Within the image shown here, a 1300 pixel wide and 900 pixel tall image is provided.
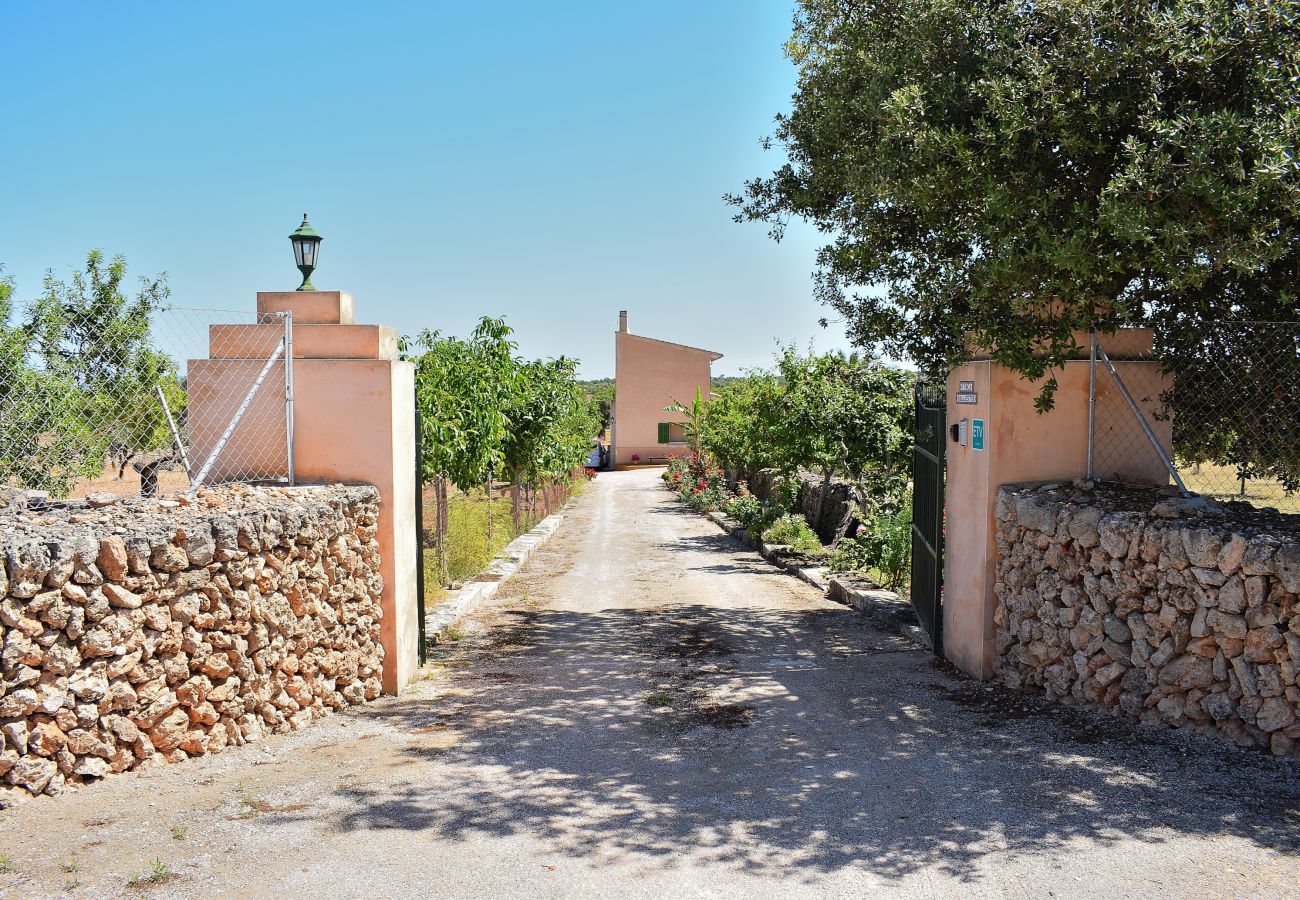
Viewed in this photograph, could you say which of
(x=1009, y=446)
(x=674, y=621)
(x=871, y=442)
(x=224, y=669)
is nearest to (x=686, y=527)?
(x=871, y=442)

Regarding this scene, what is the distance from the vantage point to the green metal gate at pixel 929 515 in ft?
28.7

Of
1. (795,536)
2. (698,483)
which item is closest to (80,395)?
(795,536)

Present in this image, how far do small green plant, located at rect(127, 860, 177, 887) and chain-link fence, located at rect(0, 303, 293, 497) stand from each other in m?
2.87

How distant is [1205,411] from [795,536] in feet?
35.8

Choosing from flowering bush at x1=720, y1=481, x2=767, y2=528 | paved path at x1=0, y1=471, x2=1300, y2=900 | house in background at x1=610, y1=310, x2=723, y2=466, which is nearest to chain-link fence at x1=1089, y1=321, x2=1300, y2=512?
paved path at x1=0, y1=471, x2=1300, y2=900

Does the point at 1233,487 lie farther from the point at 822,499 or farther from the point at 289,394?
the point at 822,499

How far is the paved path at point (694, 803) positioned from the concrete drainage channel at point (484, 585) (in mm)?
2177

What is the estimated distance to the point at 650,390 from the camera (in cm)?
5022

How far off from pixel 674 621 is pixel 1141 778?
21.1ft

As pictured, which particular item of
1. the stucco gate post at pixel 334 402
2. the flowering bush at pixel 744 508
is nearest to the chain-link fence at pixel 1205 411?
the stucco gate post at pixel 334 402

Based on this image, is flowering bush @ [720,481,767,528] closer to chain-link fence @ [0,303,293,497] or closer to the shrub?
the shrub

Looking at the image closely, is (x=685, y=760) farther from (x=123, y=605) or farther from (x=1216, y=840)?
(x=123, y=605)

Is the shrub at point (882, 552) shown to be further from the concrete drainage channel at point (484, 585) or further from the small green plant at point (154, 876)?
the small green plant at point (154, 876)

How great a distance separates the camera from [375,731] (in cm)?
655
